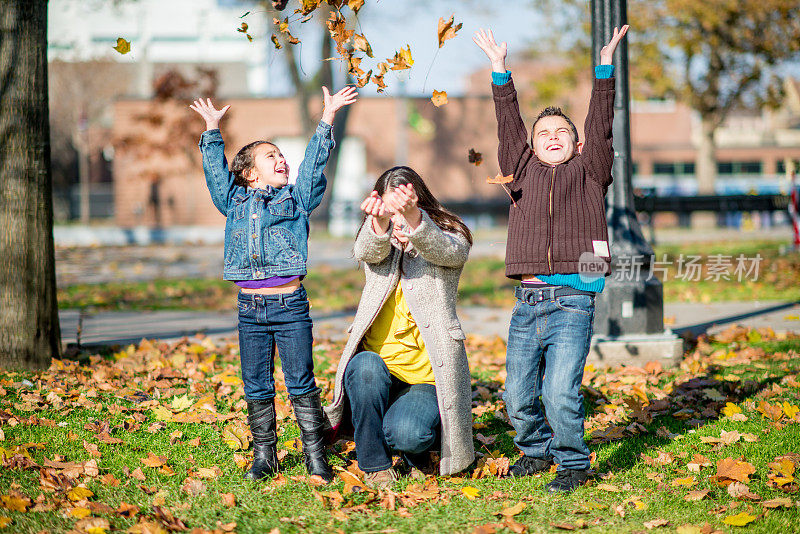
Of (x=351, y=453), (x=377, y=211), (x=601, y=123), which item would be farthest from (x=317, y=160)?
(x=351, y=453)

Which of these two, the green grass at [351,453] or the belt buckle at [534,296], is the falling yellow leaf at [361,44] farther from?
the green grass at [351,453]

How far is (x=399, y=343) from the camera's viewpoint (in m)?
3.95

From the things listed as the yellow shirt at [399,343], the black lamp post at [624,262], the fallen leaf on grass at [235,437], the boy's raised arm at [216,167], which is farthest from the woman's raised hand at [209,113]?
the black lamp post at [624,262]

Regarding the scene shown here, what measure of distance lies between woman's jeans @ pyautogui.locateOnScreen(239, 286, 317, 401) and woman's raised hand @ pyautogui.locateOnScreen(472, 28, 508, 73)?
1.49 metres

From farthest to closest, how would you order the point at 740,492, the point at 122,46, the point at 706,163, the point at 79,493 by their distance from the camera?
the point at 706,163 < the point at 122,46 < the point at 740,492 < the point at 79,493

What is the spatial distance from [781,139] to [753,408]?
48262 millimetres

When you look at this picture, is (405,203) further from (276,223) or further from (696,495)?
(696,495)

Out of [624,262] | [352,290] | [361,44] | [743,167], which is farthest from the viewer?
[743,167]

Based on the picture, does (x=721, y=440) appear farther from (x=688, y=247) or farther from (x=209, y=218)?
(x=209, y=218)

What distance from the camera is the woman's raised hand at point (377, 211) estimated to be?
356 cm

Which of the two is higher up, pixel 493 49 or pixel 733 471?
pixel 493 49

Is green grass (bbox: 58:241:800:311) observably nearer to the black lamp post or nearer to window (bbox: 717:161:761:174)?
the black lamp post

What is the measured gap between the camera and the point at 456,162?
107 ft

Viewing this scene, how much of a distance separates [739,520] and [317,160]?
8.26 ft
